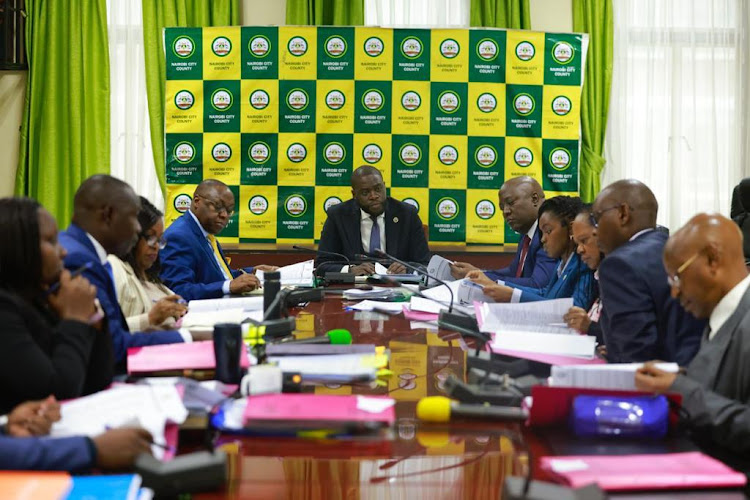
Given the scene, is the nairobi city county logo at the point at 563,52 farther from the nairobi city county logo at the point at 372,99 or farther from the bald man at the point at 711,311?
the bald man at the point at 711,311

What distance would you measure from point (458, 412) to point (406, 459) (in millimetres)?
215

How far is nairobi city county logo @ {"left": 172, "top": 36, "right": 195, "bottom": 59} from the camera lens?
17.7ft

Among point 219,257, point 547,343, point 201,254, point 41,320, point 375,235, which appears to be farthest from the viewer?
point 375,235

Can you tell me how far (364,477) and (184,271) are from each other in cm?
267

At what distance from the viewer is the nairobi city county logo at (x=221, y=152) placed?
5.42 metres

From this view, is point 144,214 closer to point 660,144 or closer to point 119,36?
point 119,36

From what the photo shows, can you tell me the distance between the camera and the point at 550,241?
3.39m

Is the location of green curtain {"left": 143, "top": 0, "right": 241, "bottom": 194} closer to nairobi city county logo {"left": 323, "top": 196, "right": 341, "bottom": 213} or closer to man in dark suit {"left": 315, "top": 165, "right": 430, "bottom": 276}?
nairobi city county logo {"left": 323, "top": 196, "right": 341, "bottom": 213}

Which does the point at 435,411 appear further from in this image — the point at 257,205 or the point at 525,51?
the point at 525,51

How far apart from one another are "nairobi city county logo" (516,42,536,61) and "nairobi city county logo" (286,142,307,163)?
5.16 ft

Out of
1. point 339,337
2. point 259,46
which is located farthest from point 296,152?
point 339,337

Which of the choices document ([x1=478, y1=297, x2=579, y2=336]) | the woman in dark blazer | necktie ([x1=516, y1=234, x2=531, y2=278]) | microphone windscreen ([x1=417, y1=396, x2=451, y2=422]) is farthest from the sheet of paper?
necktie ([x1=516, y1=234, x2=531, y2=278])

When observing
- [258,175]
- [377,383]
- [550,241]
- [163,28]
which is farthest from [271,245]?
[377,383]

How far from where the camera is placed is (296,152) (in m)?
5.43
